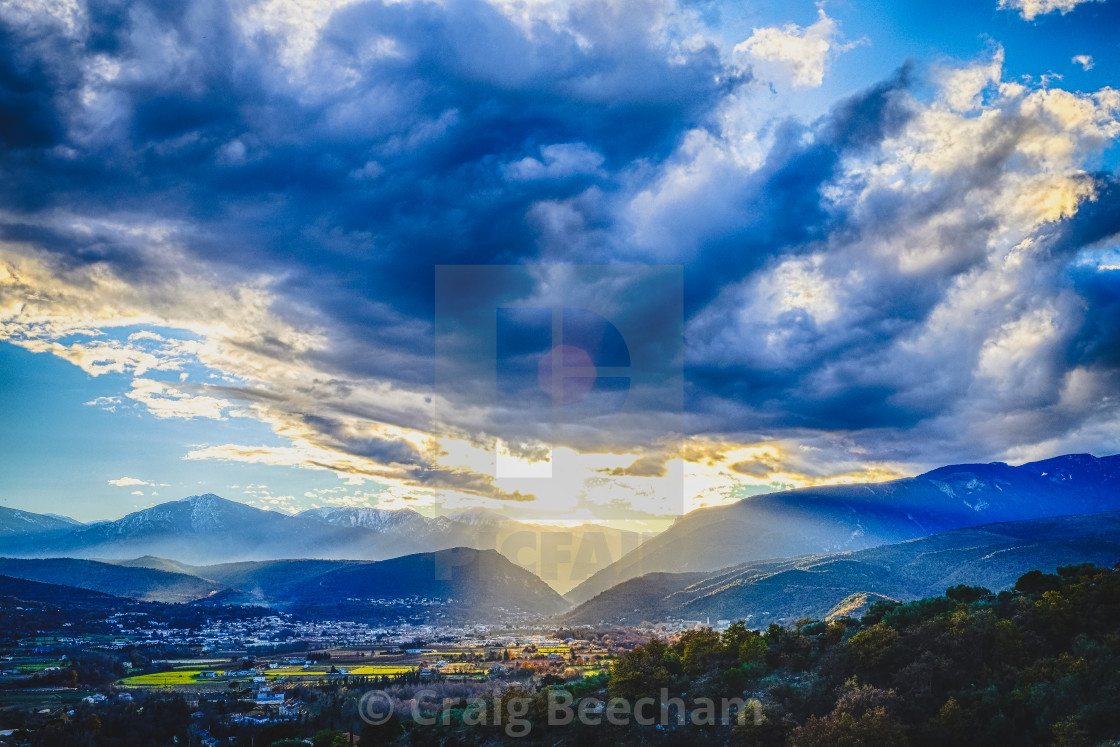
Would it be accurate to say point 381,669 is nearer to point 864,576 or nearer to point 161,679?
point 161,679

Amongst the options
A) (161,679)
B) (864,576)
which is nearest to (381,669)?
(161,679)

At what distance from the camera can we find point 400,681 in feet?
264

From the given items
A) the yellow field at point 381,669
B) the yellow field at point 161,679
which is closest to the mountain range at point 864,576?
the yellow field at point 381,669

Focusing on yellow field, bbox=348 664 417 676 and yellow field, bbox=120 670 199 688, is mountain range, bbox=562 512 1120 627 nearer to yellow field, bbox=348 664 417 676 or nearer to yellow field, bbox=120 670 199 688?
yellow field, bbox=348 664 417 676

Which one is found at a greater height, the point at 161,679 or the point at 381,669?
the point at 161,679

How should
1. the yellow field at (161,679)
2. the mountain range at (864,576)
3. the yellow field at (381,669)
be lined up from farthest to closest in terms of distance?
the mountain range at (864,576) → the yellow field at (381,669) → the yellow field at (161,679)

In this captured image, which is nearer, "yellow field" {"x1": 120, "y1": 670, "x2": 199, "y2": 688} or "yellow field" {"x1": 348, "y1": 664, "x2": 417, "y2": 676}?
"yellow field" {"x1": 120, "y1": 670, "x2": 199, "y2": 688}

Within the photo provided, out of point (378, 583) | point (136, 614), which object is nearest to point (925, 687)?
point (136, 614)

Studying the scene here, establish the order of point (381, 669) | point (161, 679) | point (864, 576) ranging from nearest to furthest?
point (161, 679) < point (381, 669) < point (864, 576)

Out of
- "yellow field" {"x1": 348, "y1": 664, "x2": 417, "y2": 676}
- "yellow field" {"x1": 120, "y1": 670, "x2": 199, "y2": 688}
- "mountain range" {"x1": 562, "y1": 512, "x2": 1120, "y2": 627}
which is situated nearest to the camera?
"yellow field" {"x1": 120, "y1": 670, "x2": 199, "y2": 688}

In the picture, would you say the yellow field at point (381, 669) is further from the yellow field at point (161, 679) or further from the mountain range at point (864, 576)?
the mountain range at point (864, 576)

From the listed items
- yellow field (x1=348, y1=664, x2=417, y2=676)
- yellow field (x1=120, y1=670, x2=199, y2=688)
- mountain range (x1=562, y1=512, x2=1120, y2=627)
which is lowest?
yellow field (x1=348, y1=664, x2=417, y2=676)

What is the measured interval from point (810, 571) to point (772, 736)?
347 ft

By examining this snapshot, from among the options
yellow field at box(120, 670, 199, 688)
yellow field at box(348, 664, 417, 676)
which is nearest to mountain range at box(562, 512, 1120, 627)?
yellow field at box(348, 664, 417, 676)
